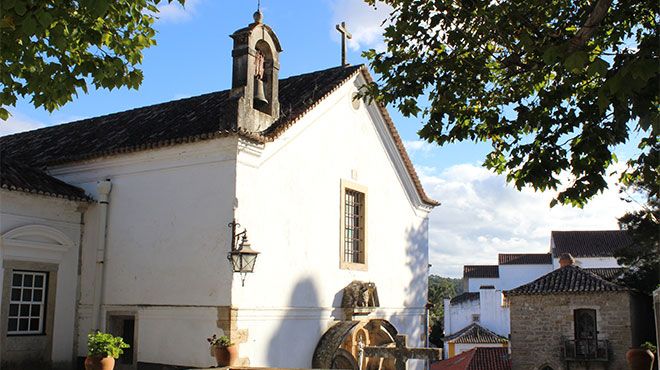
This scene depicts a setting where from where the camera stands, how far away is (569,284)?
25078mm

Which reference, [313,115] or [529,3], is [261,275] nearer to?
[313,115]

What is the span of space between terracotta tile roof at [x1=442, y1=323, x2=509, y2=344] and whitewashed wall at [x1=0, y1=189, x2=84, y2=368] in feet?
109

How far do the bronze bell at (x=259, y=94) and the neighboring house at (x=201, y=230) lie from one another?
0.06 m

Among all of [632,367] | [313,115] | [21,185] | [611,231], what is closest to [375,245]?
[313,115]

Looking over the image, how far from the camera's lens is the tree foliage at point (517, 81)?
8.08m

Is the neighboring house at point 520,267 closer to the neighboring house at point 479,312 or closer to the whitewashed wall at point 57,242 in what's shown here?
the neighboring house at point 479,312

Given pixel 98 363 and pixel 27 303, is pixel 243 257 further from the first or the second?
pixel 27 303

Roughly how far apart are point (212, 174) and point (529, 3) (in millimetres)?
6535

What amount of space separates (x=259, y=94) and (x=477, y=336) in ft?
115

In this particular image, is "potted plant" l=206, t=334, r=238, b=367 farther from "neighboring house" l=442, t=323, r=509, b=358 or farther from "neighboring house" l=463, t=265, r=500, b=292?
"neighboring house" l=463, t=265, r=500, b=292

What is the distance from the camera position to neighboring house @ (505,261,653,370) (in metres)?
24.0

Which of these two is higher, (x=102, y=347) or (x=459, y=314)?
(x=102, y=347)

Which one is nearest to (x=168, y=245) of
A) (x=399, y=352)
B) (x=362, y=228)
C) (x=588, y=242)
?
(x=362, y=228)

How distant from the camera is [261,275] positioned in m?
12.6
